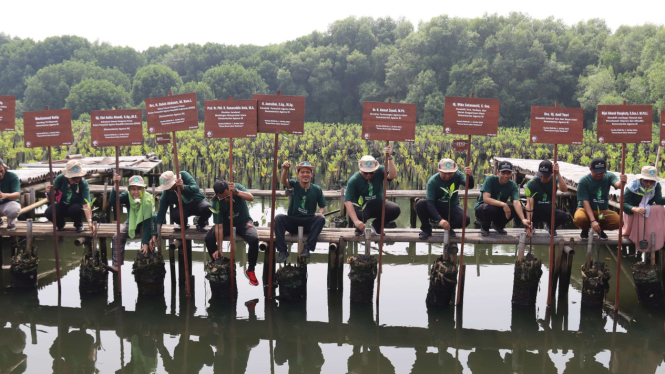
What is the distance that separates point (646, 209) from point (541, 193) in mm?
1340

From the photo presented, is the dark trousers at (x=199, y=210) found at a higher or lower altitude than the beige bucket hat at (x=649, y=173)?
lower

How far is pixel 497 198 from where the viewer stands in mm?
7988

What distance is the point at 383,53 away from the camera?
58156 mm

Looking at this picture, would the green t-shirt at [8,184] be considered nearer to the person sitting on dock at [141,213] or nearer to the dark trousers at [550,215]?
the person sitting on dock at [141,213]

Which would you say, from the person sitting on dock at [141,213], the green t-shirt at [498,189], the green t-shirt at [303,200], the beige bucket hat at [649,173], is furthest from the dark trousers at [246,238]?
the beige bucket hat at [649,173]

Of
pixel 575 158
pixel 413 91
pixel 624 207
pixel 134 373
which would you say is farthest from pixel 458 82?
pixel 134 373

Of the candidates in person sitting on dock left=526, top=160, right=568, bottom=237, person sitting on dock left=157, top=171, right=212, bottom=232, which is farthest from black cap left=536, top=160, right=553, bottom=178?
person sitting on dock left=157, top=171, right=212, bottom=232

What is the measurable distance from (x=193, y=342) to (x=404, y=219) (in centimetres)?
808

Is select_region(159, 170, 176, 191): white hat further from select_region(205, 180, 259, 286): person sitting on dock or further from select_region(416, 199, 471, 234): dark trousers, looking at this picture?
select_region(416, 199, 471, 234): dark trousers

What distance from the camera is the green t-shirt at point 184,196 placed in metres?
7.77

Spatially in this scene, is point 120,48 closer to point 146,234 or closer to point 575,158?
point 575,158

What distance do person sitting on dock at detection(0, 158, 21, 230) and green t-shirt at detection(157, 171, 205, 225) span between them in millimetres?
2320

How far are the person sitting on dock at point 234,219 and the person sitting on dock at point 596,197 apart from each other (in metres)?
4.52

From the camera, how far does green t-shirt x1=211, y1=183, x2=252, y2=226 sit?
24.9 feet
